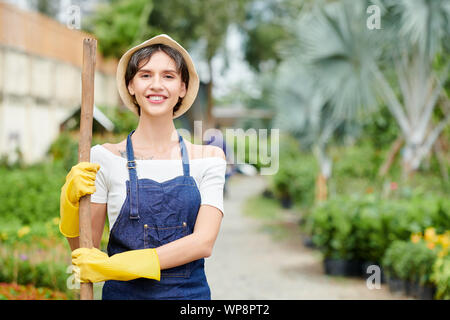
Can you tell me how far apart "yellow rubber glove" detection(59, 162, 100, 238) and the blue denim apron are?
5.3 inches

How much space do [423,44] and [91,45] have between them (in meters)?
6.74

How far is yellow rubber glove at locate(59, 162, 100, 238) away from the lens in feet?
5.45

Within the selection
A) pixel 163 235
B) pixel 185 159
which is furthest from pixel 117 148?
pixel 163 235

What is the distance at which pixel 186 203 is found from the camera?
71.0 inches

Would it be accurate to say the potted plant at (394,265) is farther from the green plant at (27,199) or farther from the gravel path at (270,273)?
the green plant at (27,199)

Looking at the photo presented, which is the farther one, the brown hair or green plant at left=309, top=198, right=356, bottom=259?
green plant at left=309, top=198, right=356, bottom=259

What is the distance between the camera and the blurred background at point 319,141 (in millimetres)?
5156

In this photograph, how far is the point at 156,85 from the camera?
72.7 inches

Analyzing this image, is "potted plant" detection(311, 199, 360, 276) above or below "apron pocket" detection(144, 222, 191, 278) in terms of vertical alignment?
below

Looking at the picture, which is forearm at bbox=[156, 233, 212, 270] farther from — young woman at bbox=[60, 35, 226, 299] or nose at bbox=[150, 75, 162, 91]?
nose at bbox=[150, 75, 162, 91]

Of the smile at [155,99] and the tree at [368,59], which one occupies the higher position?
the tree at [368,59]

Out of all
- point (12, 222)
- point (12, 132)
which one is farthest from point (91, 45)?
point (12, 132)

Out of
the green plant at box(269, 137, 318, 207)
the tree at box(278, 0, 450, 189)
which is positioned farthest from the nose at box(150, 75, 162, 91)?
the green plant at box(269, 137, 318, 207)

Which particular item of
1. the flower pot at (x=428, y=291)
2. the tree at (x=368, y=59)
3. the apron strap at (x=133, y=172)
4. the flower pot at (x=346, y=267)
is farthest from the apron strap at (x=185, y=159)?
the tree at (x=368, y=59)
